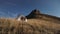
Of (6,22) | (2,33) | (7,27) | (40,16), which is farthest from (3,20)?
(40,16)

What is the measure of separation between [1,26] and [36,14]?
103 feet

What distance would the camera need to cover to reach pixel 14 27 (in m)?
8.17

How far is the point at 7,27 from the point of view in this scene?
7.98m

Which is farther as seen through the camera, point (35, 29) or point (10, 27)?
point (35, 29)

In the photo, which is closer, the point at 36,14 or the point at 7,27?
the point at 7,27

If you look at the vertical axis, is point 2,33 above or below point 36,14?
below

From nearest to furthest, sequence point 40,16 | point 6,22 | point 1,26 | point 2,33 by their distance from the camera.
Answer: point 2,33 → point 1,26 → point 6,22 → point 40,16

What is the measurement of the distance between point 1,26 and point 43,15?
31390 mm

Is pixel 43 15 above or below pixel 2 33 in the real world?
above

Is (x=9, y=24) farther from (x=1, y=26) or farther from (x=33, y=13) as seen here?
(x=33, y=13)

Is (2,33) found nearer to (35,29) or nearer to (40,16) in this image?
(35,29)

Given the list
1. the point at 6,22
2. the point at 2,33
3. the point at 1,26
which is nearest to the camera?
the point at 2,33

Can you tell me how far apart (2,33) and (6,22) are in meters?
1.12

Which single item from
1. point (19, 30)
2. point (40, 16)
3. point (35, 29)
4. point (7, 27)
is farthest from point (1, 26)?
point (40, 16)
